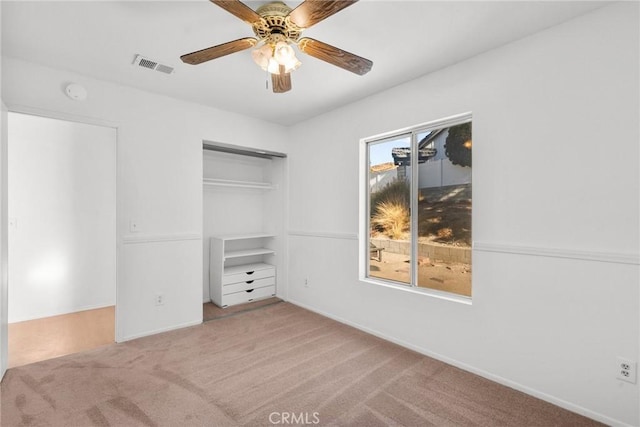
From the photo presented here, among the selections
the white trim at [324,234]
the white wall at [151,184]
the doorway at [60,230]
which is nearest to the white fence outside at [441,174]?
the white trim at [324,234]

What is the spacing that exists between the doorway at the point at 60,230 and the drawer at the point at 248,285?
4.25 ft

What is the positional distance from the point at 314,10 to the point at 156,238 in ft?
8.79

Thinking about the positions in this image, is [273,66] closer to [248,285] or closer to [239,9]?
[239,9]

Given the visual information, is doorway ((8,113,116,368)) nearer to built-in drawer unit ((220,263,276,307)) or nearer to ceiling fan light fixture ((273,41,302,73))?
built-in drawer unit ((220,263,276,307))

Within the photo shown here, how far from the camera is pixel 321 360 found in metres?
2.50

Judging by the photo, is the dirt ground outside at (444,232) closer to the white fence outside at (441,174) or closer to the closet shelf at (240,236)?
the white fence outside at (441,174)

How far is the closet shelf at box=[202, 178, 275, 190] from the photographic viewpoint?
12.3ft

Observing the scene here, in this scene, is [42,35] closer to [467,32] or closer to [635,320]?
[467,32]

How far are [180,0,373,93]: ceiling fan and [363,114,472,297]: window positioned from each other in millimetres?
1180

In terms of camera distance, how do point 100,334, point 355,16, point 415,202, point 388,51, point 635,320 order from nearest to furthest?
1. point 635,320
2. point 355,16
3. point 388,51
4. point 415,202
5. point 100,334

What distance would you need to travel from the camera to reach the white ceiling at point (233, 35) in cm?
178

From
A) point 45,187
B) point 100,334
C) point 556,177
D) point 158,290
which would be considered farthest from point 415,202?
point 45,187

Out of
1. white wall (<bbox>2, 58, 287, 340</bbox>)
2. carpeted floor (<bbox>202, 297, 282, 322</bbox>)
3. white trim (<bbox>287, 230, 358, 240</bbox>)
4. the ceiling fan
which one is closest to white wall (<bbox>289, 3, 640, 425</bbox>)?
white trim (<bbox>287, 230, 358, 240</bbox>)

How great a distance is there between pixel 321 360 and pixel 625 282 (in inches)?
85.1
